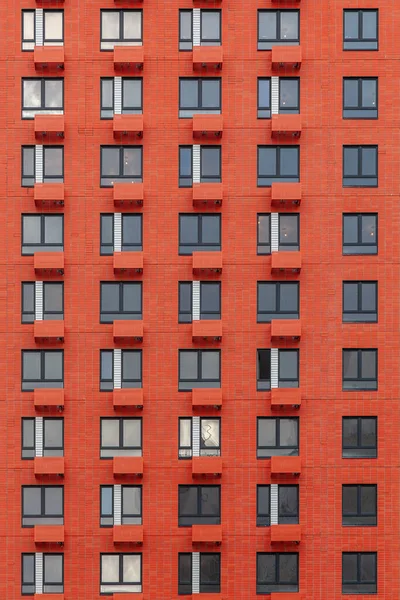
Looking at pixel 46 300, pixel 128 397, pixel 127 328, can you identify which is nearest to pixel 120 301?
pixel 127 328

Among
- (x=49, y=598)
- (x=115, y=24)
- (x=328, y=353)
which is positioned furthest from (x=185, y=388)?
(x=115, y=24)

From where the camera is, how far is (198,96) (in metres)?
29.1

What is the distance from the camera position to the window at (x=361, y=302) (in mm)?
28812

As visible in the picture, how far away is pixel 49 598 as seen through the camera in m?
28.0

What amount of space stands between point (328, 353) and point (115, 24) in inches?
637

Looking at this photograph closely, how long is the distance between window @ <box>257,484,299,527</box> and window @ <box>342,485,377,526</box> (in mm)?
1969

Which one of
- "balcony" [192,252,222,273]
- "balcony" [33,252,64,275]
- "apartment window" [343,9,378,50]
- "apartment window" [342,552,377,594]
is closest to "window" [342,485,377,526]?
"apartment window" [342,552,377,594]

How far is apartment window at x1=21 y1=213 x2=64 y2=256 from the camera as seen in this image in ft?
95.0

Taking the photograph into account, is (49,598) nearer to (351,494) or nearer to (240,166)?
(351,494)

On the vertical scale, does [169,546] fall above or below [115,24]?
below

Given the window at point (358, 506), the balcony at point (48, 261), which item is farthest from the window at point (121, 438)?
the window at point (358, 506)

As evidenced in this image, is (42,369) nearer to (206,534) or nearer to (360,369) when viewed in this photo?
(206,534)

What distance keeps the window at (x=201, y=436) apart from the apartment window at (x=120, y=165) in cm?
1013

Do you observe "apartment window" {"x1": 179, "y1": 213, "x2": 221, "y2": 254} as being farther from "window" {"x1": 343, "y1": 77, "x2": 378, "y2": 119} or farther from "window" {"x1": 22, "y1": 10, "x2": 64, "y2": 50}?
"window" {"x1": 22, "y1": 10, "x2": 64, "y2": 50}
